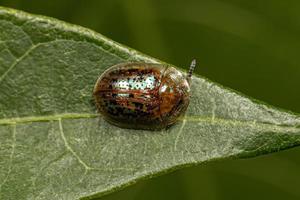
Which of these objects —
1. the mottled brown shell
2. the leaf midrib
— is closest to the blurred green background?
the mottled brown shell

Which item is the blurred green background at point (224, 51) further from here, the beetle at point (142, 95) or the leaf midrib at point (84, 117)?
the leaf midrib at point (84, 117)

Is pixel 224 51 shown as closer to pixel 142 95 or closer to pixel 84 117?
pixel 142 95

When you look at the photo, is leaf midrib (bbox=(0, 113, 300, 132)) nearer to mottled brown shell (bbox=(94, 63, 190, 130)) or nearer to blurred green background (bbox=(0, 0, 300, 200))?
mottled brown shell (bbox=(94, 63, 190, 130))

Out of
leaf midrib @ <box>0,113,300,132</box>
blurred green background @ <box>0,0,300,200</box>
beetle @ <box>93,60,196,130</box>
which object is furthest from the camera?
blurred green background @ <box>0,0,300,200</box>

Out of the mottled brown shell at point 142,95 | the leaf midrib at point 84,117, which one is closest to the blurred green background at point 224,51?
the mottled brown shell at point 142,95

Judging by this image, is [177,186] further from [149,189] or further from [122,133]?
[122,133]

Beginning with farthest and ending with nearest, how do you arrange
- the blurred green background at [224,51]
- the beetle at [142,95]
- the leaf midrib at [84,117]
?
the blurred green background at [224,51], the beetle at [142,95], the leaf midrib at [84,117]

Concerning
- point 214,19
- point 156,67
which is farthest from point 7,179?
point 214,19
